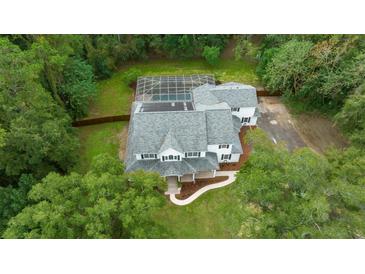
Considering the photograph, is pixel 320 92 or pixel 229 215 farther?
pixel 320 92

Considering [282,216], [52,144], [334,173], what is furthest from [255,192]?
[52,144]

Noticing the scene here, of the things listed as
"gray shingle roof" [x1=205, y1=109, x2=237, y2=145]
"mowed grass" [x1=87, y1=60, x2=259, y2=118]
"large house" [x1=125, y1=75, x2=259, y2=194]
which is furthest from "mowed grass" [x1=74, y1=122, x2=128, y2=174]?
"gray shingle roof" [x1=205, y1=109, x2=237, y2=145]

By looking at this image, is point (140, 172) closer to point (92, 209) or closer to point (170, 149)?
point (92, 209)

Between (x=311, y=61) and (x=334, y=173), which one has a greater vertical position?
(x=311, y=61)

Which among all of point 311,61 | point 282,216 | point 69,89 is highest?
point 311,61

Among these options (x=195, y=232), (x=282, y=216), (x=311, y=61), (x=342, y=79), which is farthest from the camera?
(x=311, y=61)

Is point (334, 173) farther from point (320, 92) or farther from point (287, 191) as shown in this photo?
point (320, 92)

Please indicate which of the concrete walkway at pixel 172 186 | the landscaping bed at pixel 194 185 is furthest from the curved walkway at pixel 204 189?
the concrete walkway at pixel 172 186

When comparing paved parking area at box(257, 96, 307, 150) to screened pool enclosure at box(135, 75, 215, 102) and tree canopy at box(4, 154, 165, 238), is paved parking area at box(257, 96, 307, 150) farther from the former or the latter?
tree canopy at box(4, 154, 165, 238)
